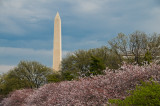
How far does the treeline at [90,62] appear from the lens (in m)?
27.6

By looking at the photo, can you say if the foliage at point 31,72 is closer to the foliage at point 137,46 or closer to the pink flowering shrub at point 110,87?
the foliage at point 137,46

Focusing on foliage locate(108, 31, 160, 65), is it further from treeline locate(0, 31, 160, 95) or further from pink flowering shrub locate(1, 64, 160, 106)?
pink flowering shrub locate(1, 64, 160, 106)

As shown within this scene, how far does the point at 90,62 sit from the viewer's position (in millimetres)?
33750

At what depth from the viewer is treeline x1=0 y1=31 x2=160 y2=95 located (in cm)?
2756

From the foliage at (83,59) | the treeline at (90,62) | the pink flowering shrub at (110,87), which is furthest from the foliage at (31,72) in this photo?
the pink flowering shrub at (110,87)

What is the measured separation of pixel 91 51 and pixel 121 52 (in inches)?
311

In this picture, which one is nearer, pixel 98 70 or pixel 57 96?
pixel 57 96

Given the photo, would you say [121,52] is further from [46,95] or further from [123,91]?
[123,91]

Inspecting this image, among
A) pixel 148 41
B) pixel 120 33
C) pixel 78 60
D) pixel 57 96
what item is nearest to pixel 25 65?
pixel 78 60

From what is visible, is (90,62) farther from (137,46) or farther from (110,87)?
(110,87)

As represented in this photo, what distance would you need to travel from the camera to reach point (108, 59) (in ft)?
105

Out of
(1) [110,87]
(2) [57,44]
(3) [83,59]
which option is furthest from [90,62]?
(1) [110,87]

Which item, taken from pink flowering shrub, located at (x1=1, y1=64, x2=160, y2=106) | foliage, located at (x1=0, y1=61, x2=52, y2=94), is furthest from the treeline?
pink flowering shrub, located at (x1=1, y1=64, x2=160, y2=106)

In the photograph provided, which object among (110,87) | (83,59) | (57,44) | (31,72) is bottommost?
(31,72)
